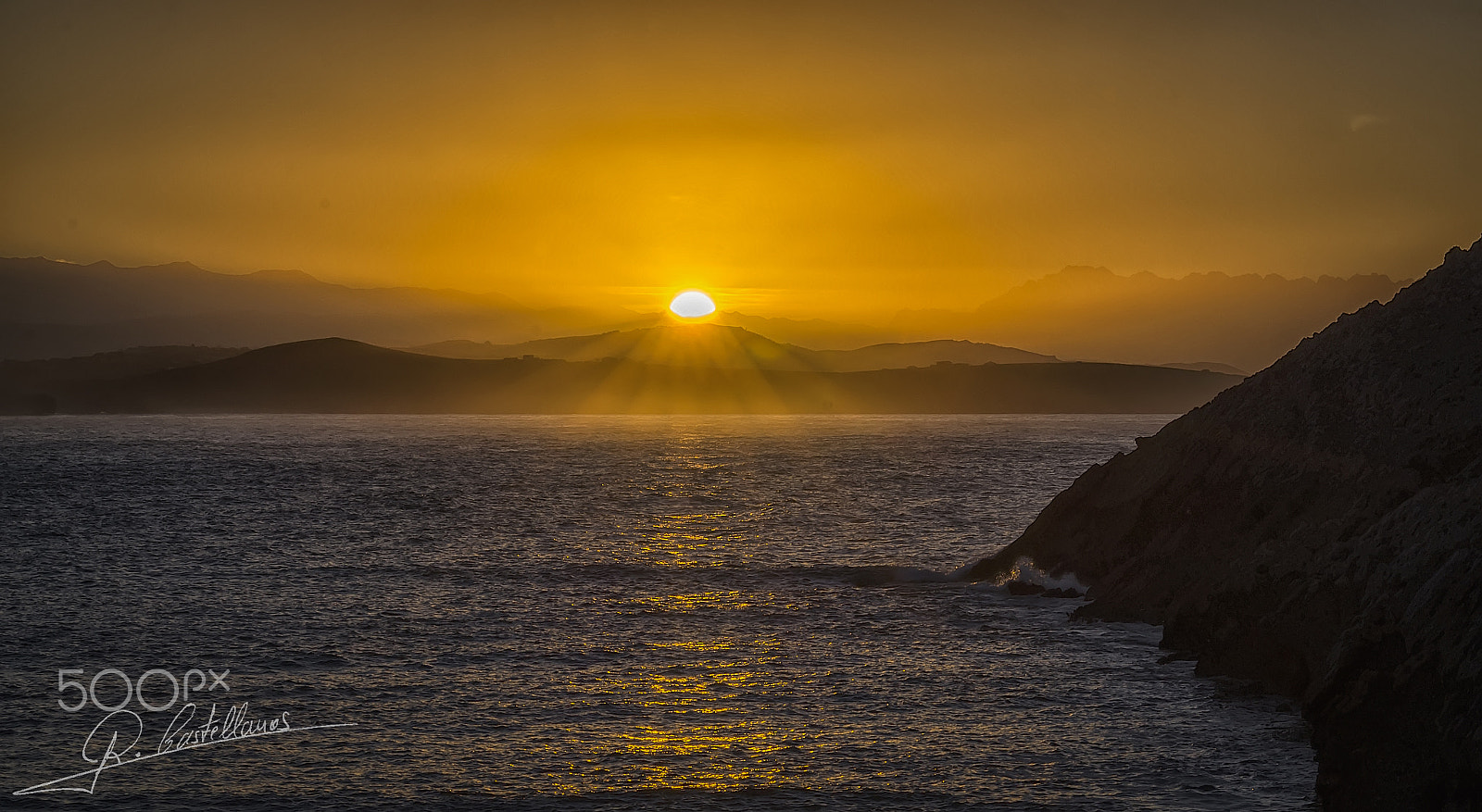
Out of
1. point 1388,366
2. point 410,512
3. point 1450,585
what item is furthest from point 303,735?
point 410,512

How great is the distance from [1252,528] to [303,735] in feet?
60.9

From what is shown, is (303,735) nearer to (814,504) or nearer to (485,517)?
(485,517)

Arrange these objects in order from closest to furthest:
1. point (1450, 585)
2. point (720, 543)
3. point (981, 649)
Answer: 1. point (1450, 585)
2. point (981, 649)
3. point (720, 543)

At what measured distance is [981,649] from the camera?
23625 millimetres

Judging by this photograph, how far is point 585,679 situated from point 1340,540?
13.4 metres
